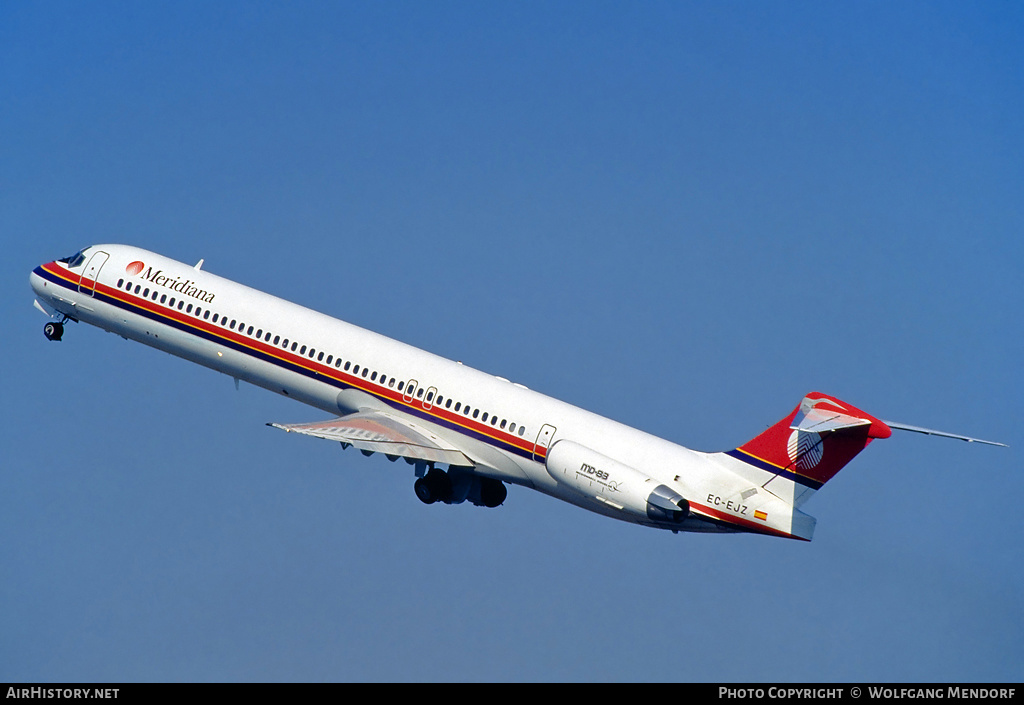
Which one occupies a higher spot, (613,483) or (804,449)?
(804,449)

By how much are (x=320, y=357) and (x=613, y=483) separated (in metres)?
11.0

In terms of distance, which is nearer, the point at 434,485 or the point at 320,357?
the point at 434,485

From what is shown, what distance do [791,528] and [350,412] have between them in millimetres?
14260

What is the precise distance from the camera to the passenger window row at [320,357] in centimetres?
4562

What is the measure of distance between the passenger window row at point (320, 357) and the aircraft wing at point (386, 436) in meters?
0.96

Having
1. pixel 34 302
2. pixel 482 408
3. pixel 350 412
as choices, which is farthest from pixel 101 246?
pixel 482 408

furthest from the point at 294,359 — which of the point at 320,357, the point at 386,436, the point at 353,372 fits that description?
the point at 386,436

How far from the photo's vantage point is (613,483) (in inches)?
1660

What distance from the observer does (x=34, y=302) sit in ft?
180

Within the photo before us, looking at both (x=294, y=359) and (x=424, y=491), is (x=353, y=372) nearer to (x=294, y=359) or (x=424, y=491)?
(x=294, y=359)

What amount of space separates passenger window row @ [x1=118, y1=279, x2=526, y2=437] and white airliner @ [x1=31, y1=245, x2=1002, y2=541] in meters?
0.03

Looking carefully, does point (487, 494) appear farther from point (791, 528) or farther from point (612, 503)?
point (791, 528)
